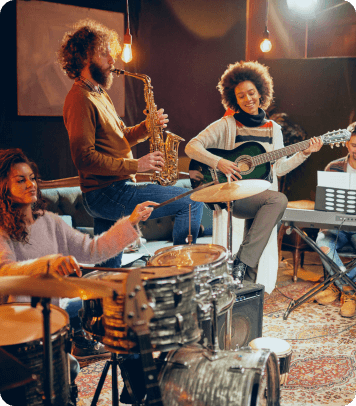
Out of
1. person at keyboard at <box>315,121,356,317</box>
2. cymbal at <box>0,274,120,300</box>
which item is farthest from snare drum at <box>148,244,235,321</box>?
person at keyboard at <box>315,121,356,317</box>

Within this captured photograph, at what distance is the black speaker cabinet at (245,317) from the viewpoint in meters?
2.61

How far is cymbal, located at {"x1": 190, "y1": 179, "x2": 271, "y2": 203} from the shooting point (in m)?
2.24

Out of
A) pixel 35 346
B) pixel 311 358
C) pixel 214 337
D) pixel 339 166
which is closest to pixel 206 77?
pixel 339 166

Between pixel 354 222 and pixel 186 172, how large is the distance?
235 centimetres

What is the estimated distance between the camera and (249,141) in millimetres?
3371

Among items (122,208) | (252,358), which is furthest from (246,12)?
(252,358)

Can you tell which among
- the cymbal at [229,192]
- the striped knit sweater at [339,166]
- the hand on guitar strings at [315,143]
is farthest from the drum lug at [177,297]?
the striped knit sweater at [339,166]

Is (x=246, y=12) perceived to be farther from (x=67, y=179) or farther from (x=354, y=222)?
(x=354, y=222)

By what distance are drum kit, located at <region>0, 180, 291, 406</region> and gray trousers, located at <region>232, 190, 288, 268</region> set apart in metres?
1.27

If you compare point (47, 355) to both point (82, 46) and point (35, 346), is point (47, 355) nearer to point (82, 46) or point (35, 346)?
point (35, 346)

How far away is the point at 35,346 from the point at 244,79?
277 cm

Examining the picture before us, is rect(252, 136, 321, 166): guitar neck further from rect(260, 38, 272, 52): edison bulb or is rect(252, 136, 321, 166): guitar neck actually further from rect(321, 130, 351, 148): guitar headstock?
rect(260, 38, 272, 52): edison bulb

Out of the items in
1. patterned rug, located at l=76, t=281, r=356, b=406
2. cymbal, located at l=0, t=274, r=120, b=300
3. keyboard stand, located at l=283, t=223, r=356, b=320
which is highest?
cymbal, located at l=0, t=274, r=120, b=300

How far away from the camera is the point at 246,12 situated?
5301mm
